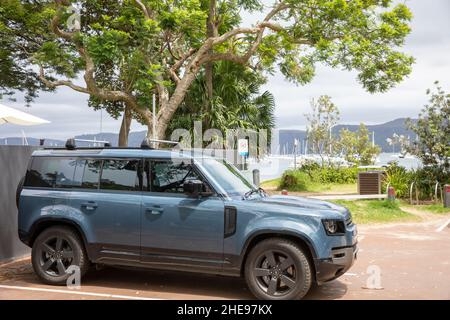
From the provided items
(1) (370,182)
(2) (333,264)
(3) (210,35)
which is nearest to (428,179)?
(1) (370,182)

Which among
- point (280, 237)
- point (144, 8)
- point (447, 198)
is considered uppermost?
point (144, 8)

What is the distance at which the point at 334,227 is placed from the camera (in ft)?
21.5

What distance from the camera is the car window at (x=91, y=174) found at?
7508mm

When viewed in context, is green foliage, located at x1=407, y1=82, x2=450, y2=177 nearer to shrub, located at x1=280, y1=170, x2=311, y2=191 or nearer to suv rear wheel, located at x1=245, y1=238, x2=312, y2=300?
shrub, located at x1=280, y1=170, x2=311, y2=191

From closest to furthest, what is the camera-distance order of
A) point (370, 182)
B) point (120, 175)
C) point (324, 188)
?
point (120, 175) → point (370, 182) → point (324, 188)

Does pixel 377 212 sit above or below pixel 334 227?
below

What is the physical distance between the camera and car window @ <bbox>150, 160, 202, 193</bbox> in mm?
7098

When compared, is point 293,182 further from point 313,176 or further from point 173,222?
point 173,222

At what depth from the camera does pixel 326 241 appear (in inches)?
252

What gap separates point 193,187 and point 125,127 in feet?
74.2

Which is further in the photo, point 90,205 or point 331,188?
point 331,188

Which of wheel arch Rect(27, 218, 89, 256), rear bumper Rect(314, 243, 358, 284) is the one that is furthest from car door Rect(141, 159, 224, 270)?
rear bumper Rect(314, 243, 358, 284)

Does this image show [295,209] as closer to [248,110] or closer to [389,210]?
[389,210]

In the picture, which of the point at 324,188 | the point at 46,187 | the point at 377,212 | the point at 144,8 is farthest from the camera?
the point at 324,188
